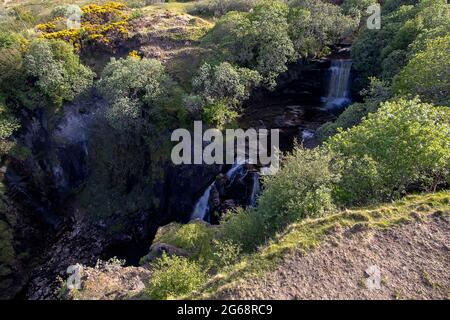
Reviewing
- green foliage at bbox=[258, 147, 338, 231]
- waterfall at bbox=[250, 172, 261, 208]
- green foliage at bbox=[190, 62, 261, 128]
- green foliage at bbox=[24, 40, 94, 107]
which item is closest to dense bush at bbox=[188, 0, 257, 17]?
green foliage at bbox=[190, 62, 261, 128]

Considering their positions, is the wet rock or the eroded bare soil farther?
the wet rock

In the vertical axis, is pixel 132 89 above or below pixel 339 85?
above

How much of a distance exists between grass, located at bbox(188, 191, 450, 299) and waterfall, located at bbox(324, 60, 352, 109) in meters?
25.5

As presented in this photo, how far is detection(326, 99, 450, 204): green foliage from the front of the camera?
22.6 metres

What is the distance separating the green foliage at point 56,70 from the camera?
42.2m

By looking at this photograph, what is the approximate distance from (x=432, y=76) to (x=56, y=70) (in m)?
36.5

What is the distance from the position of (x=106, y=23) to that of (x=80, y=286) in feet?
Result: 134

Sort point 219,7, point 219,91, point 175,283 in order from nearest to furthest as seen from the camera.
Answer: point 175,283 → point 219,91 → point 219,7

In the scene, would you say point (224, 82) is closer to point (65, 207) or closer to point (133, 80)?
point (133, 80)

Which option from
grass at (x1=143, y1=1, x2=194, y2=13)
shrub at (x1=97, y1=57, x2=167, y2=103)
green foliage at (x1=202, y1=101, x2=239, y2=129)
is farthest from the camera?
grass at (x1=143, y1=1, x2=194, y2=13)

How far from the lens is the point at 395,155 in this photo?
23.1 m

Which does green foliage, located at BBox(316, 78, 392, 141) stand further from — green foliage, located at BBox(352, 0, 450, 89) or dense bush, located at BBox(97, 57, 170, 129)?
dense bush, located at BBox(97, 57, 170, 129)

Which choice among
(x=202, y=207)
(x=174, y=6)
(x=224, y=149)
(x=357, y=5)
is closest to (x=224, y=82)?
(x=224, y=149)

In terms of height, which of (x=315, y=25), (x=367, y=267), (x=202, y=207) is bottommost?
(x=202, y=207)
